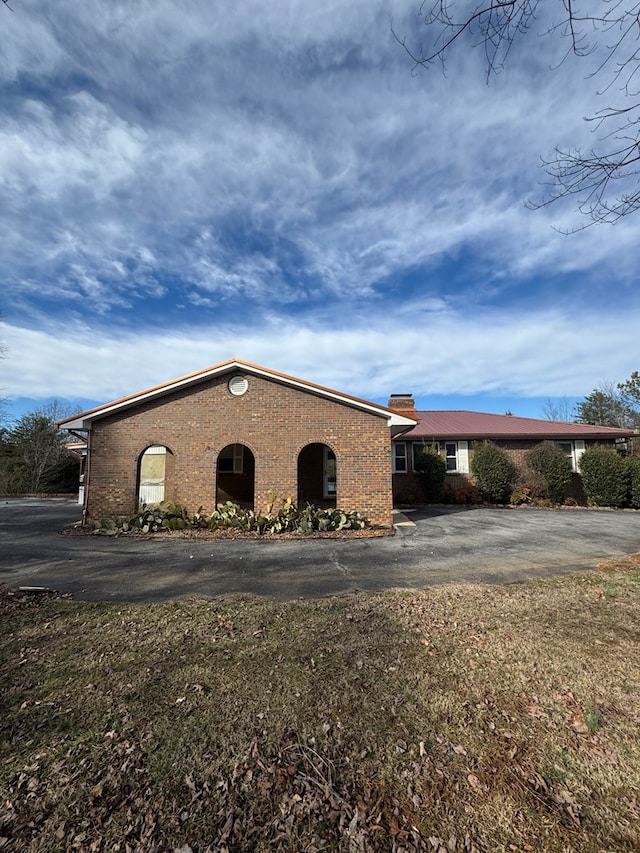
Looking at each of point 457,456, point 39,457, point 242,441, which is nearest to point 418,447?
point 457,456

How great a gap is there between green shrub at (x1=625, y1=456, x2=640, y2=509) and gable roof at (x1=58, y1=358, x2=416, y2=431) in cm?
1276

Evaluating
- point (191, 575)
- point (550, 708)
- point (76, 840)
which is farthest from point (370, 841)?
point (191, 575)

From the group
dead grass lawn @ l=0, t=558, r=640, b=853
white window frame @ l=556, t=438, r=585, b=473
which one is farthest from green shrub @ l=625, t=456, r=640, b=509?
dead grass lawn @ l=0, t=558, r=640, b=853

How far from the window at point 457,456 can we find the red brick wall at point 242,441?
9169mm

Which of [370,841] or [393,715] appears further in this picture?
[393,715]

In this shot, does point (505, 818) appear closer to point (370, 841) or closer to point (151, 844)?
point (370, 841)

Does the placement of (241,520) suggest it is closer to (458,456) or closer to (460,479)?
(460,479)

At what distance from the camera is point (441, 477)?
19.2m

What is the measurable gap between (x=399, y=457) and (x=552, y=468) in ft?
22.1

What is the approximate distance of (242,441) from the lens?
1236 centimetres

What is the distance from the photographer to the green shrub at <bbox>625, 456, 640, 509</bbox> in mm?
18203

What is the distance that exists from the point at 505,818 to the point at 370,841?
70 centimetres

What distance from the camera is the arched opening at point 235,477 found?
16.9m

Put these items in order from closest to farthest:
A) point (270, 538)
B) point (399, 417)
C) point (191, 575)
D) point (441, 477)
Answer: point (191, 575)
point (270, 538)
point (399, 417)
point (441, 477)
